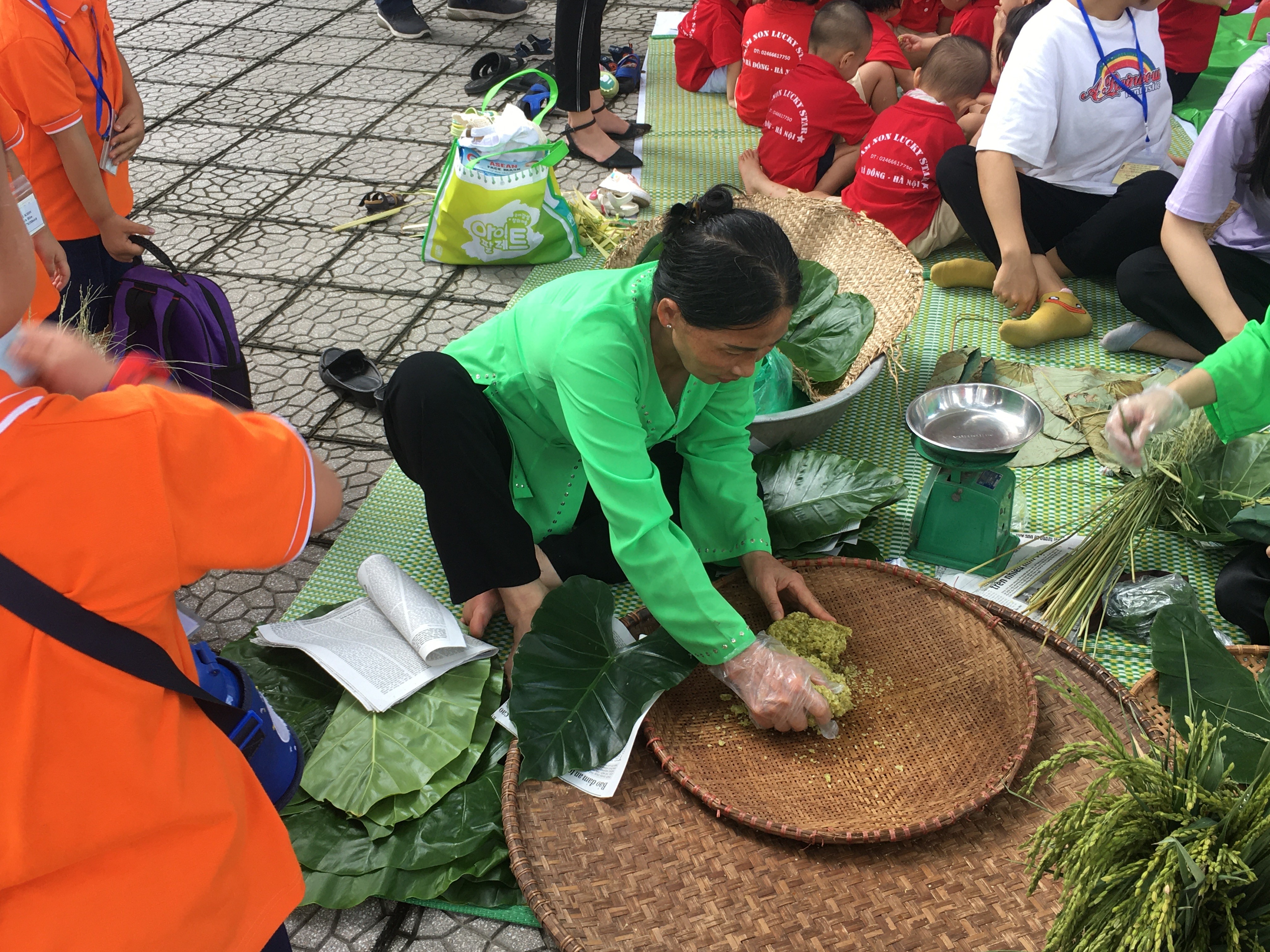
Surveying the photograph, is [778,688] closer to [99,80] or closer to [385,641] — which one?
[385,641]

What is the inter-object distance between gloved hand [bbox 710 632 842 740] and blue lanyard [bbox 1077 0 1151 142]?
2315 mm

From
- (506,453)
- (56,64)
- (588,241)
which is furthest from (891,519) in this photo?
(56,64)

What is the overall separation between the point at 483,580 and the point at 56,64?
1.53m

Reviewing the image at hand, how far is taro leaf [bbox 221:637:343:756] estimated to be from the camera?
189 cm

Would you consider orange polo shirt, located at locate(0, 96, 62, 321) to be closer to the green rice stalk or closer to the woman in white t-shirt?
the green rice stalk

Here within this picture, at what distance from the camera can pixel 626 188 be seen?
3898mm

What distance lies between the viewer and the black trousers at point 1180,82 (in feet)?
14.5

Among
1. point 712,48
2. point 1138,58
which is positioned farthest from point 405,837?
point 712,48

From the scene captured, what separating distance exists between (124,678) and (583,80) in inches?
152

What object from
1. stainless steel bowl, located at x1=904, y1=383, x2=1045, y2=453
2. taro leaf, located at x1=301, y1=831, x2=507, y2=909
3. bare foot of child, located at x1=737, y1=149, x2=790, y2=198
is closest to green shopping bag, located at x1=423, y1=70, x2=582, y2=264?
bare foot of child, located at x1=737, y1=149, x2=790, y2=198

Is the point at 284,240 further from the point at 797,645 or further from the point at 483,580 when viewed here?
the point at 797,645

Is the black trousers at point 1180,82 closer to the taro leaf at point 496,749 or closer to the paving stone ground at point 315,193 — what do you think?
the paving stone ground at point 315,193

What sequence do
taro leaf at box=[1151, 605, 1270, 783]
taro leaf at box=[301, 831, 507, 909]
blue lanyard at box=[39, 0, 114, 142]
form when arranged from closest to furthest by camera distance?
taro leaf at box=[1151, 605, 1270, 783], taro leaf at box=[301, 831, 507, 909], blue lanyard at box=[39, 0, 114, 142]

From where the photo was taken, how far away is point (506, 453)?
6.82 feet
